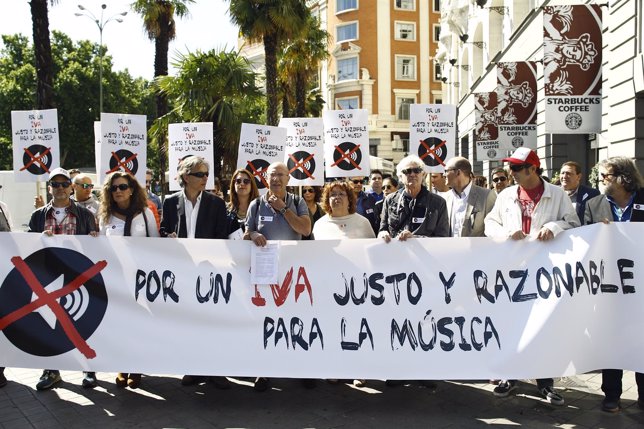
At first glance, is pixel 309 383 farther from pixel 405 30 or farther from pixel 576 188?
pixel 405 30

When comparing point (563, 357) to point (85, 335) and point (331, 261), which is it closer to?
point (331, 261)

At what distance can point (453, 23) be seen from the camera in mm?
32375

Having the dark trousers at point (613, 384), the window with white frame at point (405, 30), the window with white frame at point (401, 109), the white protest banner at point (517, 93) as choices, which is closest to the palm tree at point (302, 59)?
the white protest banner at point (517, 93)

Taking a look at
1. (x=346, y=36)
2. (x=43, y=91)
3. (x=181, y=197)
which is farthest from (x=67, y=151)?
(x=181, y=197)

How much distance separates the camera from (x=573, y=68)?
11.3m

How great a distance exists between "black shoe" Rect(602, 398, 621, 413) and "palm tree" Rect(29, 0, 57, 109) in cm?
1246

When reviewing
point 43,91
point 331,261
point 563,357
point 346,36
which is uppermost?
point 346,36

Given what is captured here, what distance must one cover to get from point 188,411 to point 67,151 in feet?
132

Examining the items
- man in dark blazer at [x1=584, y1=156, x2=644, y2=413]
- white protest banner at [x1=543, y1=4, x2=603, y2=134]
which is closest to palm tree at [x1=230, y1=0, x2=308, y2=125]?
white protest banner at [x1=543, y1=4, x2=603, y2=134]

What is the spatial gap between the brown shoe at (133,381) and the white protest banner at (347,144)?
4.61m

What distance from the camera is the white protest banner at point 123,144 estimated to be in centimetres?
898

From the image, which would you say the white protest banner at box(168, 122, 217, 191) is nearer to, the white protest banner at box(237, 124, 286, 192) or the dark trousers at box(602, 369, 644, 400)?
the white protest banner at box(237, 124, 286, 192)

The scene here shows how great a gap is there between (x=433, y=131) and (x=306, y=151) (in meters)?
1.93

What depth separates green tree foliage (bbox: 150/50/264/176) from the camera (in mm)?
17031
